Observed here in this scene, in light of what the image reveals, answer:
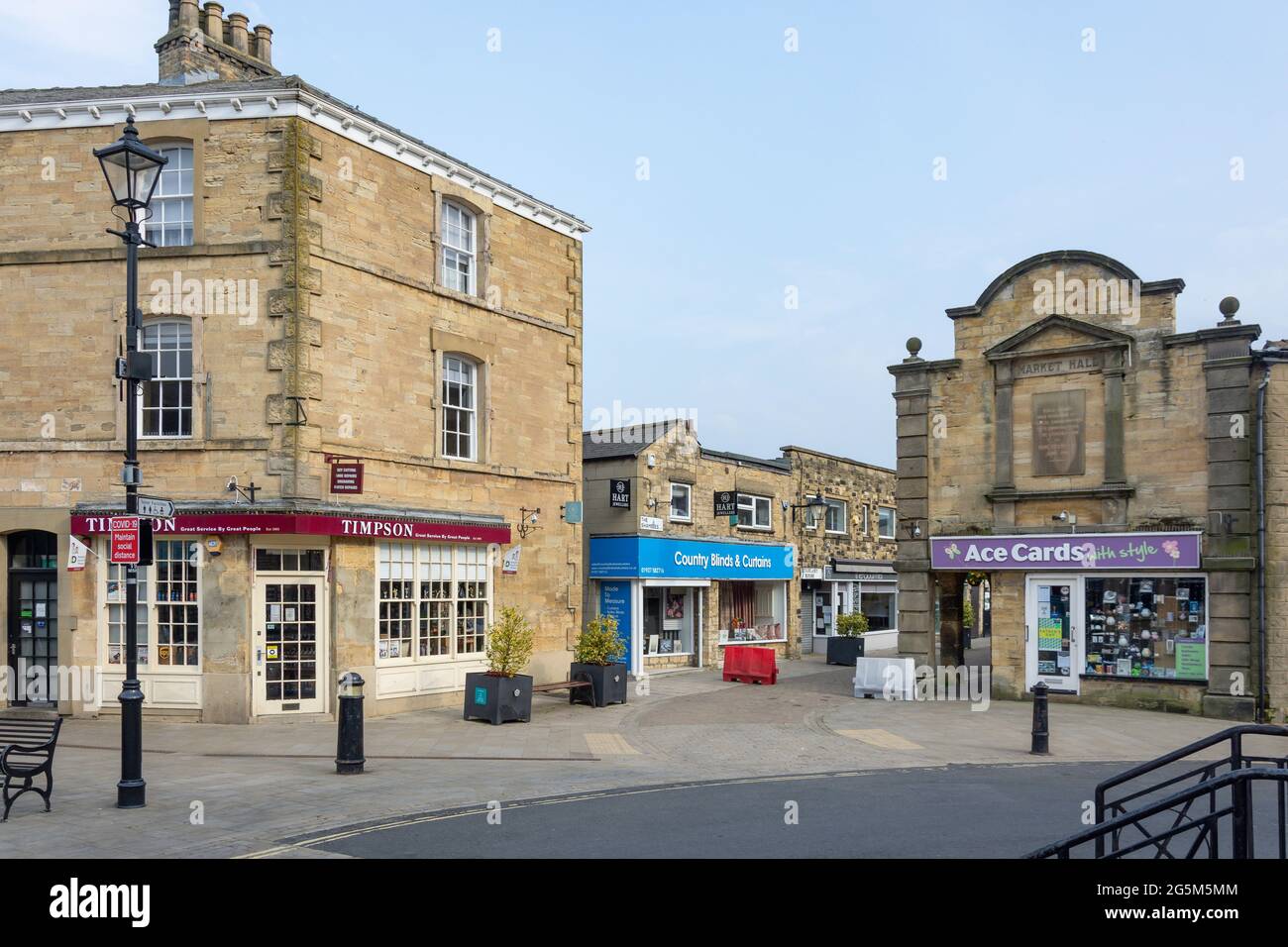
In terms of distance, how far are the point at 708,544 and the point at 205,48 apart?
657 inches

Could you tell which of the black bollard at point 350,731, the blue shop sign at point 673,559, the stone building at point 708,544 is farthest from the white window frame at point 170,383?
the blue shop sign at point 673,559

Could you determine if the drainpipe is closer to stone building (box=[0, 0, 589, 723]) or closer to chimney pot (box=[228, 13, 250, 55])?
stone building (box=[0, 0, 589, 723])

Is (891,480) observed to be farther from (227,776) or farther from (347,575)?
(227,776)

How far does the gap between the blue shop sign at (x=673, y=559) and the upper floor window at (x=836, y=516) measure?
4.53 m

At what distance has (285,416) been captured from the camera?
17891 mm

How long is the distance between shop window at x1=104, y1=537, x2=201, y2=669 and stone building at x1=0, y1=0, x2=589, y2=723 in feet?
0.12

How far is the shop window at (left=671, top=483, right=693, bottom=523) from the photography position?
28.5 m

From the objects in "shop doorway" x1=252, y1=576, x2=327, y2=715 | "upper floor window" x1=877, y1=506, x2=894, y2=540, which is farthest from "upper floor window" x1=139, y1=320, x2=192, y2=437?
"upper floor window" x1=877, y1=506, x2=894, y2=540

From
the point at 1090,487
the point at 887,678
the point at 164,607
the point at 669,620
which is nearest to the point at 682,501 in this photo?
the point at 669,620

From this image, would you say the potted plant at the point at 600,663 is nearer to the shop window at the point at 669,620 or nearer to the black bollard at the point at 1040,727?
the shop window at the point at 669,620

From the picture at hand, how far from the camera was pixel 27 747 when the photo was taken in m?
11.6

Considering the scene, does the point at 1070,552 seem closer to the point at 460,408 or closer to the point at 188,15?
the point at 460,408
